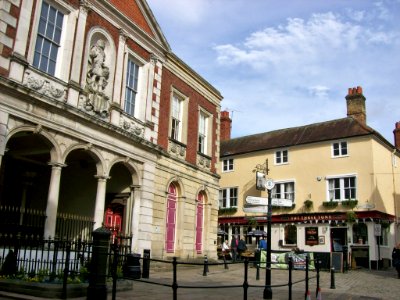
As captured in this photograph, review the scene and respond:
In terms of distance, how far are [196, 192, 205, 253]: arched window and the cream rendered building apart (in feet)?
27.5

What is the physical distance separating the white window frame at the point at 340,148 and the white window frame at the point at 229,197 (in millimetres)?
8639

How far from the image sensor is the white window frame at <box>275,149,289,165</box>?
33.3m

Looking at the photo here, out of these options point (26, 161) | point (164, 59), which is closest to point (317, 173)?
point (164, 59)

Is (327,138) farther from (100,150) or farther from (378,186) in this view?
(100,150)

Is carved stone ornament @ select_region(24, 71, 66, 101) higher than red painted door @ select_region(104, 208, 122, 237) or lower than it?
higher

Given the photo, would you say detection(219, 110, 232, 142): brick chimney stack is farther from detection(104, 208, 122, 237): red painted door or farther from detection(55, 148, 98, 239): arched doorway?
detection(55, 148, 98, 239): arched doorway

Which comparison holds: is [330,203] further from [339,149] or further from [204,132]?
[204,132]

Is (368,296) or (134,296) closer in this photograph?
(134,296)

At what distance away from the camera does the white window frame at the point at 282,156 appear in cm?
3334

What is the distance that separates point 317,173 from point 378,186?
4266 mm

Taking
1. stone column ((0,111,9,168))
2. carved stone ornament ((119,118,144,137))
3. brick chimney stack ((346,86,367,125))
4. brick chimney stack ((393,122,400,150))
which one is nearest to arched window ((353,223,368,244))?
brick chimney stack ((346,86,367,125))

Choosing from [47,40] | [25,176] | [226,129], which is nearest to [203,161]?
[25,176]

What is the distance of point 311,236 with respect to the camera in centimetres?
3038

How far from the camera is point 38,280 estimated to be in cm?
971
